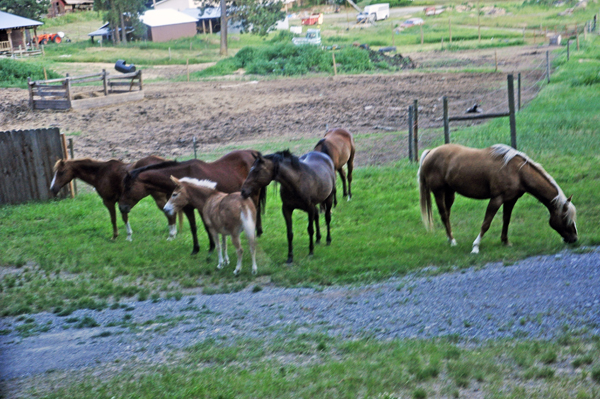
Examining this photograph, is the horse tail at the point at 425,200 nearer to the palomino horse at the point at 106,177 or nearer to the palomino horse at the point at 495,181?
the palomino horse at the point at 495,181

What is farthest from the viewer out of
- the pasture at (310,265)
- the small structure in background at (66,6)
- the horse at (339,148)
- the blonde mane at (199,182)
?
the small structure in background at (66,6)

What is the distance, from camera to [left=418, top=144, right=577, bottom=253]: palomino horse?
8.31 metres

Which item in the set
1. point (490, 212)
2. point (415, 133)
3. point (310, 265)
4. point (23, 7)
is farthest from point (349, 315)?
point (23, 7)

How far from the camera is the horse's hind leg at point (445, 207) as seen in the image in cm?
908

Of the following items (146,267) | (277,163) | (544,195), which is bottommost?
(146,267)

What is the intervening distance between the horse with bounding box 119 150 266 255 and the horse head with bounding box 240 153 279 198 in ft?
2.69

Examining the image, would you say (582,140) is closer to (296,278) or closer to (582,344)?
(296,278)

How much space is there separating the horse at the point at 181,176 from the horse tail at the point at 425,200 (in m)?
2.55

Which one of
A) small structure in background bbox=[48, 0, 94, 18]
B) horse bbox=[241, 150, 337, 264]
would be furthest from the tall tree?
horse bbox=[241, 150, 337, 264]

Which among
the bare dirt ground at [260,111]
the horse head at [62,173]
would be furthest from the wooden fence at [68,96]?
the horse head at [62,173]

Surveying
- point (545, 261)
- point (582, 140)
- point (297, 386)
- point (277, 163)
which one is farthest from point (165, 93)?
point (297, 386)

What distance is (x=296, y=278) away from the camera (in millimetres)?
8133

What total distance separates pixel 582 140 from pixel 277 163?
9.75m

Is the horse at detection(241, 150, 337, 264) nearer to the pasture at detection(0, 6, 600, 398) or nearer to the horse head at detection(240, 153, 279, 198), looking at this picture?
the horse head at detection(240, 153, 279, 198)
